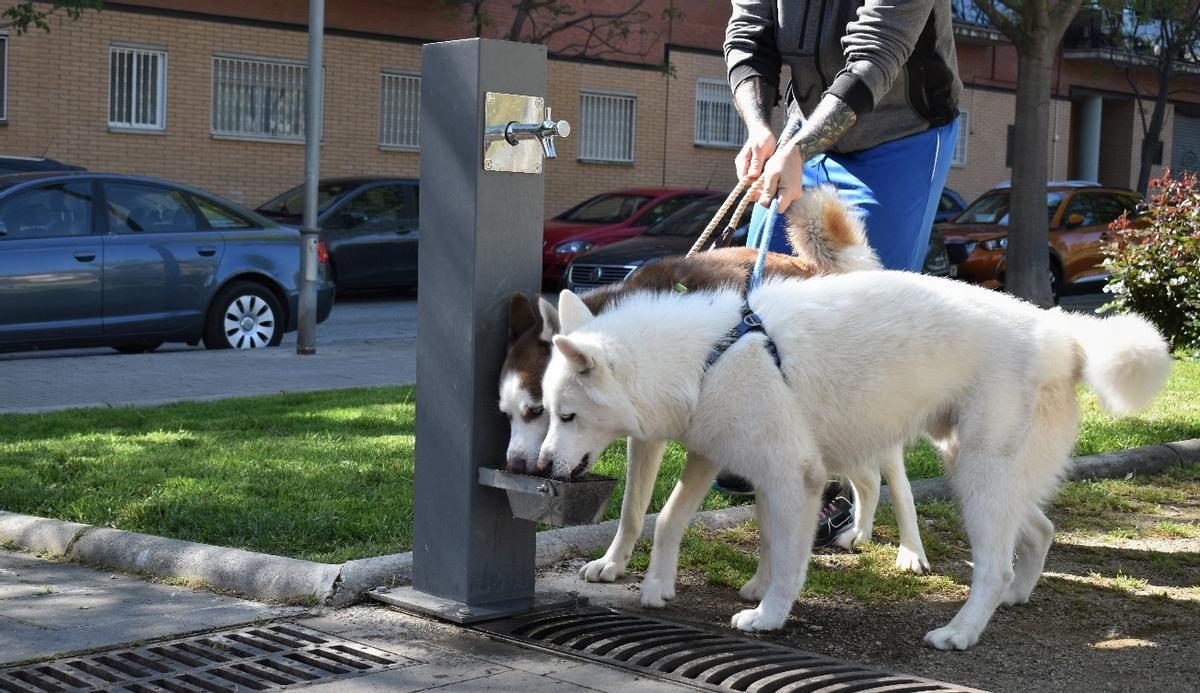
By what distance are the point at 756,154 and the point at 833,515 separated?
62.2 inches

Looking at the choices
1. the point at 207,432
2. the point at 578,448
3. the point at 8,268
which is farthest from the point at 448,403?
the point at 8,268

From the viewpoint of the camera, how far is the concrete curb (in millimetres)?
4602

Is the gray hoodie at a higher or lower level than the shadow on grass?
higher

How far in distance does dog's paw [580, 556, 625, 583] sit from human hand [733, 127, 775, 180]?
1.42 m

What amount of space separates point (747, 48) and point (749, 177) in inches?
29.5

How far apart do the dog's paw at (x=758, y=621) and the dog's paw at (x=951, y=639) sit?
45cm

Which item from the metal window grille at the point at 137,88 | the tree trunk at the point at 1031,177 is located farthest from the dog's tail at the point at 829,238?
the metal window grille at the point at 137,88

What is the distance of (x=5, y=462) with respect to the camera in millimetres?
6746

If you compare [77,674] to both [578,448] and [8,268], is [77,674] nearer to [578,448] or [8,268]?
[578,448]

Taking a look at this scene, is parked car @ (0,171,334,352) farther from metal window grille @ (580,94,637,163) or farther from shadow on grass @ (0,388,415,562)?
metal window grille @ (580,94,637,163)

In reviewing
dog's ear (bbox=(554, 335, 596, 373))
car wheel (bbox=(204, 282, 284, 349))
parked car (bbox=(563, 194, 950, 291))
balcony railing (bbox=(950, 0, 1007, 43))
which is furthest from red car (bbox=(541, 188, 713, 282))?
dog's ear (bbox=(554, 335, 596, 373))

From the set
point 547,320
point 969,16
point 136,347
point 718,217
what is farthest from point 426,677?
point 969,16

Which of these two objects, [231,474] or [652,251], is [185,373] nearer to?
[231,474]

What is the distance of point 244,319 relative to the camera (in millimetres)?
13125
